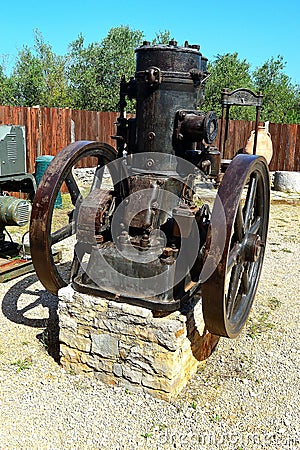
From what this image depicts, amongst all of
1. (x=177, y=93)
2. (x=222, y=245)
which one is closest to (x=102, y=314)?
(x=222, y=245)

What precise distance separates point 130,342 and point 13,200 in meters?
2.41

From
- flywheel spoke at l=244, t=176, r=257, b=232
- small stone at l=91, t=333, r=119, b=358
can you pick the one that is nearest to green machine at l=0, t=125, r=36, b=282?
small stone at l=91, t=333, r=119, b=358

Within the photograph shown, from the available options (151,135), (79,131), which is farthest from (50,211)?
(79,131)

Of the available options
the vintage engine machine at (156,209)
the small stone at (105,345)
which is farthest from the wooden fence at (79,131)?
the small stone at (105,345)

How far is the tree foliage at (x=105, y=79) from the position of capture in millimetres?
19406

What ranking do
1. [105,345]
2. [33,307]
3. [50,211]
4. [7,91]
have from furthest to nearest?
1. [7,91]
2. [33,307]
3. [105,345]
4. [50,211]

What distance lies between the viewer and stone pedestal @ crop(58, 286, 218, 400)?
105 inches

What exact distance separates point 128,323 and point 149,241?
0.48 metres

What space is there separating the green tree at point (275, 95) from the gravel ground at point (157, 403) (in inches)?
728

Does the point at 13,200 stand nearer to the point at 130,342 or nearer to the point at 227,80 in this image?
the point at 130,342

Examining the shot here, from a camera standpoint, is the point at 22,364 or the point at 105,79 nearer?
the point at 22,364

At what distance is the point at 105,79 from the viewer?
21438 mm

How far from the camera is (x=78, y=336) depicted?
2.92 metres

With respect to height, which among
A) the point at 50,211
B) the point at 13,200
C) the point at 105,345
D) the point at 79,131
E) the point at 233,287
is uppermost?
the point at 79,131
